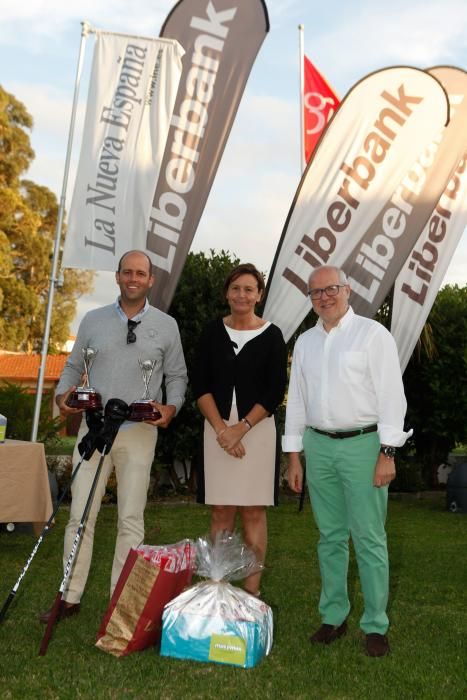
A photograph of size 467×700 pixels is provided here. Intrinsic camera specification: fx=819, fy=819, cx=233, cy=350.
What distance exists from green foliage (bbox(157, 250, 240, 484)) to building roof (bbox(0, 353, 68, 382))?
2466 cm

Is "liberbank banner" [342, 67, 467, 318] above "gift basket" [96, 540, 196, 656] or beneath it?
above

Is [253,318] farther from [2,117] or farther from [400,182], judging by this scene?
[2,117]

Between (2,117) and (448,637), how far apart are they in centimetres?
2796

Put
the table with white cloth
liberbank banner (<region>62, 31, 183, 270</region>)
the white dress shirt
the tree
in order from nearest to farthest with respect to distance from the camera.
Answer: the white dress shirt → the table with white cloth → liberbank banner (<region>62, 31, 183, 270</region>) → the tree

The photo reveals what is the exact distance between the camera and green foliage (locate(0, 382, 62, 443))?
10.1 meters

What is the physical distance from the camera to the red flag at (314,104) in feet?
38.8

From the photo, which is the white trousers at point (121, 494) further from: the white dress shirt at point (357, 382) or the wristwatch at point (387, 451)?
the wristwatch at point (387, 451)

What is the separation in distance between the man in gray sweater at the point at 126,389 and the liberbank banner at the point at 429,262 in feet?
19.9

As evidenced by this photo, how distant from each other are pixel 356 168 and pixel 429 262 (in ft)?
5.65

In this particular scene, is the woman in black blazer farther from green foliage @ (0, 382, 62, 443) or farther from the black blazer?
green foliage @ (0, 382, 62, 443)

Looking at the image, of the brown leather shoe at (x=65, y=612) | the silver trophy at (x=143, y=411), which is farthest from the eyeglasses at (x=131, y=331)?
the brown leather shoe at (x=65, y=612)

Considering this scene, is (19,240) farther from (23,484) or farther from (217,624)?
(217,624)

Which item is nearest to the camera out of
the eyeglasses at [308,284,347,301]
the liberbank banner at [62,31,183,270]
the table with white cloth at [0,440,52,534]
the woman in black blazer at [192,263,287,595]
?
the eyeglasses at [308,284,347,301]

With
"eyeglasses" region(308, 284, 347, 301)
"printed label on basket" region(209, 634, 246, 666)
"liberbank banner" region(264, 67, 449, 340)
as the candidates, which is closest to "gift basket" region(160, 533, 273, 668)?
"printed label on basket" region(209, 634, 246, 666)
